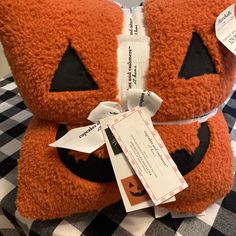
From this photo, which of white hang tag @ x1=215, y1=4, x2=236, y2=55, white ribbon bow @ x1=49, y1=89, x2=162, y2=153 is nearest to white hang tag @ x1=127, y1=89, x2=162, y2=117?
A: white ribbon bow @ x1=49, y1=89, x2=162, y2=153

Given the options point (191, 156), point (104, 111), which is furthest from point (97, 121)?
point (191, 156)

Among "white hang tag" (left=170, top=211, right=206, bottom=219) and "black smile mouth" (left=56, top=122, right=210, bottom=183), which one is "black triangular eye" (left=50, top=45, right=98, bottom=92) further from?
"white hang tag" (left=170, top=211, right=206, bottom=219)

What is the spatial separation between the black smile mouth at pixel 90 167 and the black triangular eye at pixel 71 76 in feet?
0.30

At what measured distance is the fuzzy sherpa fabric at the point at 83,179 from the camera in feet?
1.37

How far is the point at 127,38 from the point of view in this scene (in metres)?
0.40

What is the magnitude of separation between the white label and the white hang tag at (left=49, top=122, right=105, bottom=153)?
0.07 feet

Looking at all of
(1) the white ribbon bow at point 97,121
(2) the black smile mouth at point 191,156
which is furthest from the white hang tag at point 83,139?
(2) the black smile mouth at point 191,156

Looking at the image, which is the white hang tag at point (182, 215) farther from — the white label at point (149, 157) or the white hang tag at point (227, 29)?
the white hang tag at point (227, 29)

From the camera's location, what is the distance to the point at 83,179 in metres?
0.42

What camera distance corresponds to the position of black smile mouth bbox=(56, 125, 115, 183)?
420mm

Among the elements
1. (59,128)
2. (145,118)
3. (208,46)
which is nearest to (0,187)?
(59,128)

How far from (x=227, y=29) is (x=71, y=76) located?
0.21 m

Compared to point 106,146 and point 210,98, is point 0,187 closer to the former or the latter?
point 106,146

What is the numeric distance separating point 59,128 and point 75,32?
0.14m
